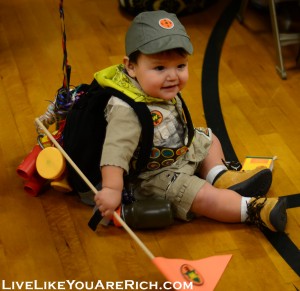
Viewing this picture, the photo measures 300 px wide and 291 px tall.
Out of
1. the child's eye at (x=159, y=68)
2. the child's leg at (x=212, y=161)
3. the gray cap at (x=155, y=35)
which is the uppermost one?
the gray cap at (x=155, y=35)

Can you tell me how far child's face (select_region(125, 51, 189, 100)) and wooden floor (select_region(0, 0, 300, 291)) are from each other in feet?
1.23

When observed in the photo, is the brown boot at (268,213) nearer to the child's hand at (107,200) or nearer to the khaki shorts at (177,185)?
the khaki shorts at (177,185)

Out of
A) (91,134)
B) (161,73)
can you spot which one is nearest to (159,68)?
(161,73)

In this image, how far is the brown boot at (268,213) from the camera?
60.2 inches

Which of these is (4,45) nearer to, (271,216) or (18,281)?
(18,281)

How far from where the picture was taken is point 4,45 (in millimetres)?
2377

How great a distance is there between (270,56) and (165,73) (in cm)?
102

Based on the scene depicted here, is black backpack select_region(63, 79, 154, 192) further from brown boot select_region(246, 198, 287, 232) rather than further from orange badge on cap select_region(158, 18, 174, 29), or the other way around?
brown boot select_region(246, 198, 287, 232)

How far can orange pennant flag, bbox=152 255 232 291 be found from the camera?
52.2 inches

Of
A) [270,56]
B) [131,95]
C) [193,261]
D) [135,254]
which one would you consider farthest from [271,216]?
[270,56]

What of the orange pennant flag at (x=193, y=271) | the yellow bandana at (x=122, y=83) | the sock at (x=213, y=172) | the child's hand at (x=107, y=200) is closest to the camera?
the orange pennant flag at (x=193, y=271)

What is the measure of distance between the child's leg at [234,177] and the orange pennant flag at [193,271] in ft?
0.84

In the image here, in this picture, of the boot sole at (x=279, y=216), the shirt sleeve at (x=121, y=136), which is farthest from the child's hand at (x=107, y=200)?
the boot sole at (x=279, y=216)

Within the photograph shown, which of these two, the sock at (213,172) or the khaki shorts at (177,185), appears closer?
the khaki shorts at (177,185)
